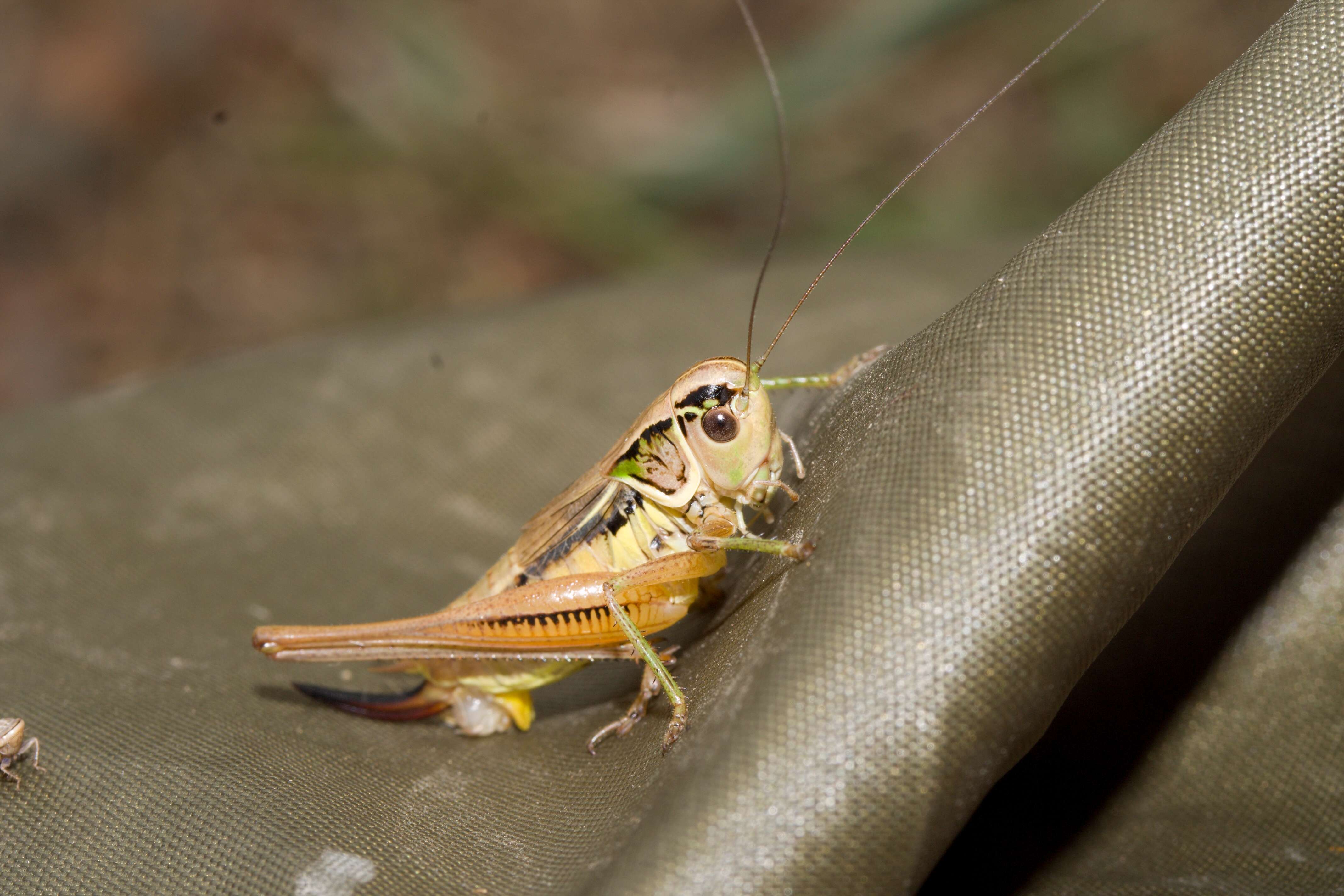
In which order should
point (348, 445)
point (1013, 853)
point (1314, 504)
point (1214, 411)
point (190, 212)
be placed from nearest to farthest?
point (1214, 411) → point (1013, 853) → point (1314, 504) → point (348, 445) → point (190, 212)

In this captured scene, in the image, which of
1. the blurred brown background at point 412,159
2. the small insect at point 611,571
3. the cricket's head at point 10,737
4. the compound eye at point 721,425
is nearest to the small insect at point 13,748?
the cricket's head at point 10,737

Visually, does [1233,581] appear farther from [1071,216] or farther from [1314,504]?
[1071,216]

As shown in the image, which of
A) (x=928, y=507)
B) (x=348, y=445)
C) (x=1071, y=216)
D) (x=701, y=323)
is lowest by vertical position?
(x=701, y=323)

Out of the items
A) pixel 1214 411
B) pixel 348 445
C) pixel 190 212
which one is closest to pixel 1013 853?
pixel 1214 411

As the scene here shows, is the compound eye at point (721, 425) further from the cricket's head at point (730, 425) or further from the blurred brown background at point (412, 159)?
the blurred brown background at point (412, 159)

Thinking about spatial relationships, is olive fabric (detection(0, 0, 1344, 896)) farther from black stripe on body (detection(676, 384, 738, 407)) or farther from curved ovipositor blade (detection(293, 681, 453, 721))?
black stripe on body (detection(676, 384, 738, 407))
